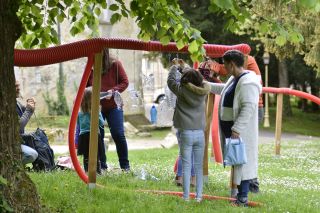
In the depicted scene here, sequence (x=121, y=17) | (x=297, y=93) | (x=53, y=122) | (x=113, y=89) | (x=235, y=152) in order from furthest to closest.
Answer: (x=53, y=122)
(x=297, y=93)
(x=113, y=89)
(x=121, y=17)
(x=235, y=152)

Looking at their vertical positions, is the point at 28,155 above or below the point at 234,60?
below

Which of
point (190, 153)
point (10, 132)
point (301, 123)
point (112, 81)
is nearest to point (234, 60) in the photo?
Result: point (190, 153)

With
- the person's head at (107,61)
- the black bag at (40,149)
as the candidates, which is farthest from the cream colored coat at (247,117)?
the black bag at (40,149)

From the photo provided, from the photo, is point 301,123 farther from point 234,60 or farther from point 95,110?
point 95,110

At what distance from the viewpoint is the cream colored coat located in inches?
259

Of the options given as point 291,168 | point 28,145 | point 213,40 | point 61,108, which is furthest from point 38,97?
point 28,145

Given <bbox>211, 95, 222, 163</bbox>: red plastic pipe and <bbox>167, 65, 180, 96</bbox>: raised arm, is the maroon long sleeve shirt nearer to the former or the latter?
<bbox>167, 65, 180, 96</bbox>: raised arm

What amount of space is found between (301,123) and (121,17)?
29.4m

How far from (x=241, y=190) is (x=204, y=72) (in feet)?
6.65

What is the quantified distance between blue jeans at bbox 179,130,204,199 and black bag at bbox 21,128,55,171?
9.08ft

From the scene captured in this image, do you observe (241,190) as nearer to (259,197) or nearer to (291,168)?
(259,197)

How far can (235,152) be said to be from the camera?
6492 mm

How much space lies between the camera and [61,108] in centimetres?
2388

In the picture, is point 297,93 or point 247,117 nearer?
point 247,117
